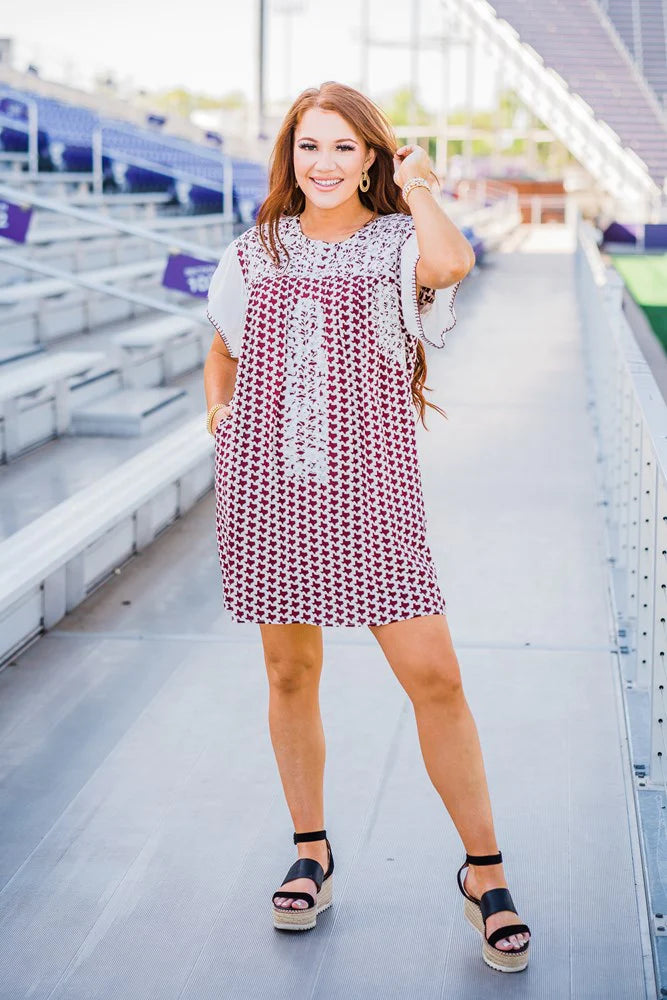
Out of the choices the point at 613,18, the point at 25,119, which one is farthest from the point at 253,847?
the point at 613,18

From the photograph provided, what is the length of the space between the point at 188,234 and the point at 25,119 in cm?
245

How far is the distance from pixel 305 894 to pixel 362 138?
1.17 m

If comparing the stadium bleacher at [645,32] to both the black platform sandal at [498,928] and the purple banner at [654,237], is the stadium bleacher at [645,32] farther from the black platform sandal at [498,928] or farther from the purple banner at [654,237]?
the black platform sandal at [498,928]

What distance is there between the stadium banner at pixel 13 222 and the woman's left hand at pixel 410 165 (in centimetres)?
438

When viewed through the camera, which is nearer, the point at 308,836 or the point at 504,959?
the point at 504,959

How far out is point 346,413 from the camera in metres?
1.87

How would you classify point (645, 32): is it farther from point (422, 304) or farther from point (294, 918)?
point (294, 918)

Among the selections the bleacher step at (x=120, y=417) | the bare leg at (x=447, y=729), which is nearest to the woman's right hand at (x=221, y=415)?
the bare leg at (x=447, y=729)

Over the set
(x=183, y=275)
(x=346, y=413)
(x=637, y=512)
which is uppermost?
(x=346, y=413)

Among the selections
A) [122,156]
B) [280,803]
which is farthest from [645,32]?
[280,803]

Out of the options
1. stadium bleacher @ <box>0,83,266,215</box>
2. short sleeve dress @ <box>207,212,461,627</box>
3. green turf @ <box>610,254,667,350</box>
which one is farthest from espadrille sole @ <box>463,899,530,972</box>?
stadium bleacher @ <box>0,83,266,215</box>

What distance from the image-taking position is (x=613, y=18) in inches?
1374

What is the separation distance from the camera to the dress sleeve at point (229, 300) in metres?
2.00

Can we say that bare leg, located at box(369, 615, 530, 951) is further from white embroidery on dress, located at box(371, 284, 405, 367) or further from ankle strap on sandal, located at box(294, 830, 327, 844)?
white embroidery on dress, located at box(371, 284, 405, 367)
